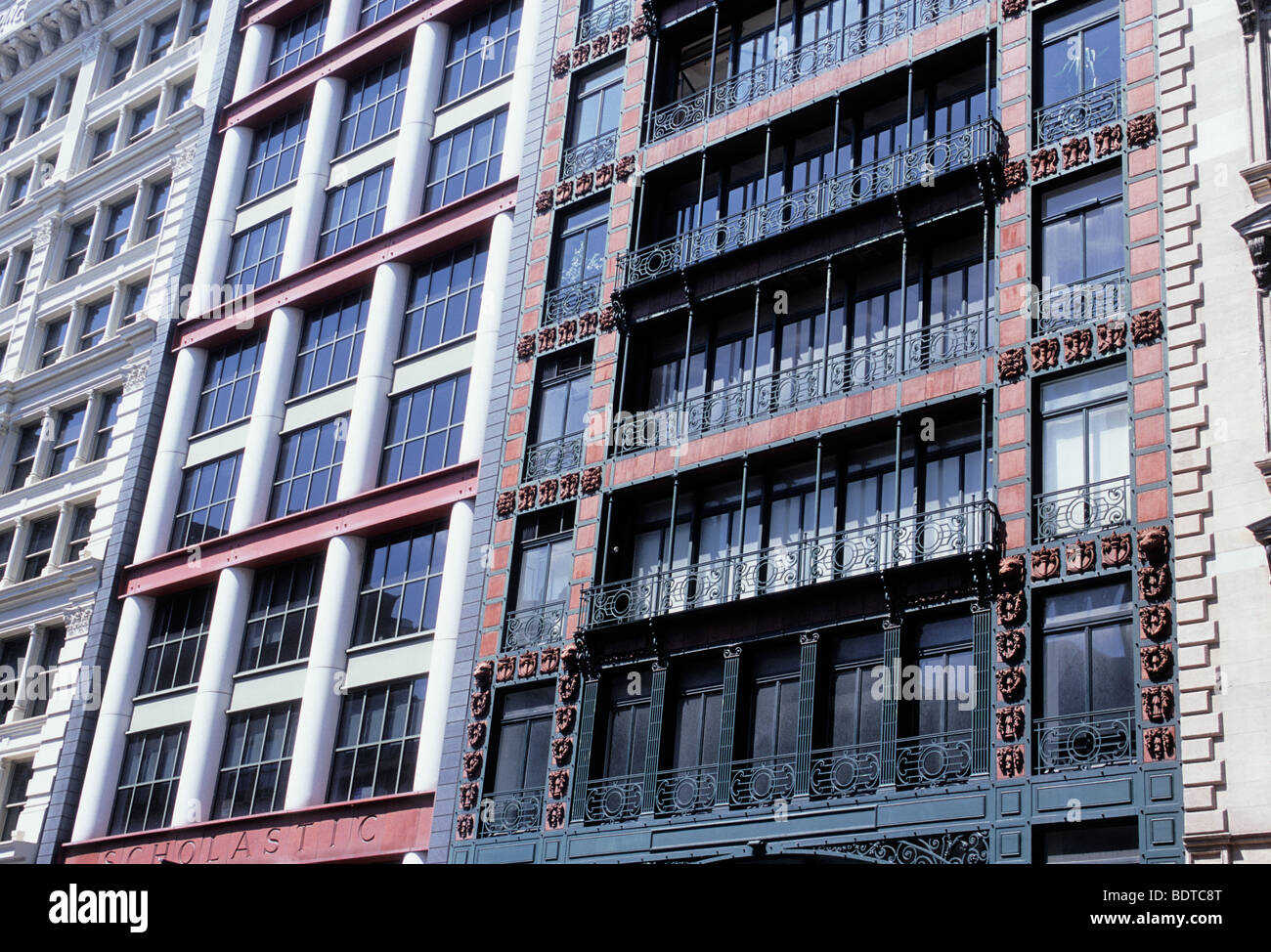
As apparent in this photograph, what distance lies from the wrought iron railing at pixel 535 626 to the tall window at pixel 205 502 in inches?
483

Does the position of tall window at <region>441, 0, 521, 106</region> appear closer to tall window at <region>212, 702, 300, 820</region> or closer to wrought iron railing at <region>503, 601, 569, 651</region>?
wrought iron railing at <region>503, 601, 569, 651</region>

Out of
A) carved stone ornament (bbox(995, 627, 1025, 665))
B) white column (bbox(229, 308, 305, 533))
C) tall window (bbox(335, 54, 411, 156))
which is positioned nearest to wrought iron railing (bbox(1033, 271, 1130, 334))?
carved stone ornament (bbox(995, 627, 1025, 665))

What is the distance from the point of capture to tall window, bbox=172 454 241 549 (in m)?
43.8

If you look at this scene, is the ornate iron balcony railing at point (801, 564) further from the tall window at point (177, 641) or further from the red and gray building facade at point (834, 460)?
the tall window at point (177, 641)

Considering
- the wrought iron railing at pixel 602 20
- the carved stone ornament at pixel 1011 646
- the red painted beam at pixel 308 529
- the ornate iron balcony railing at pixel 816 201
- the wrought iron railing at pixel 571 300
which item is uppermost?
the wrought iron railing at pixel 602 20

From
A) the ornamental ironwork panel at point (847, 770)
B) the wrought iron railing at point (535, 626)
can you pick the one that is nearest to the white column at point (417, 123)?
the wrought iron railing at point (535, 626)

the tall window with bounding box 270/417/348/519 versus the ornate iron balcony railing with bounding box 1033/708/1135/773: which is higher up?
the tall window with bounding box 270/417/348/519

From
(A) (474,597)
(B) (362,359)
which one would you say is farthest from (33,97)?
(A) (474,597)

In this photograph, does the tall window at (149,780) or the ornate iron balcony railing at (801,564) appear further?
the tall window at (149,780)

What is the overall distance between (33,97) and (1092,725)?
4749 centimetres

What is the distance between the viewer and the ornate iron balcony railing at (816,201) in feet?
104

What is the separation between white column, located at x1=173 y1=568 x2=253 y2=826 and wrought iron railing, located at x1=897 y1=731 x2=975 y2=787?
1917 cm

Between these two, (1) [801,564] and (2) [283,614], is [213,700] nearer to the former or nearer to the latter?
(2) [283,614]

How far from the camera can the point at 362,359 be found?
41594 mm
